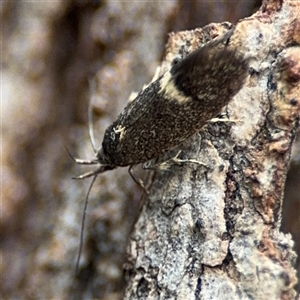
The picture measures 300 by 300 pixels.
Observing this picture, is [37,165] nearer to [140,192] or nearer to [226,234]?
[140,192]

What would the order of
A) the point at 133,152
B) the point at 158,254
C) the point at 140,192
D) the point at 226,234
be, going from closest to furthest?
the point at 226,234 → the point at 158,254 → the point at 133,152 → the point at 140,192

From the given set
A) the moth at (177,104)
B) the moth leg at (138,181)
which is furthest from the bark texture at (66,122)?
the moth at (177,104)

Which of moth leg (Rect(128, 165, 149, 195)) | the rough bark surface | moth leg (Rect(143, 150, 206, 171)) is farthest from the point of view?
moth leg (Rect(128, 165, 149, 195))

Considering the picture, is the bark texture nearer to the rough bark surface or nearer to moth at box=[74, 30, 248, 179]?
moth at box=[74, 30, 248, 179]

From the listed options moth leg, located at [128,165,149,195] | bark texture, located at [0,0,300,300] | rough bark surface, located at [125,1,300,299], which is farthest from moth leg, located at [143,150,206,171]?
bark texture, located at [0,0,300,300]

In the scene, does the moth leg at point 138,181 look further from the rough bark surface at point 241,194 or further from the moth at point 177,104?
the rough bark surface at point 241,194

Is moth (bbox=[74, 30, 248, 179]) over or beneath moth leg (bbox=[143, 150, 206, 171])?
over

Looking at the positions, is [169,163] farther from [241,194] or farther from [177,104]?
[241,194]

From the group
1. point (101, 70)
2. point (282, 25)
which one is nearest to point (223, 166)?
point (282, 25)
